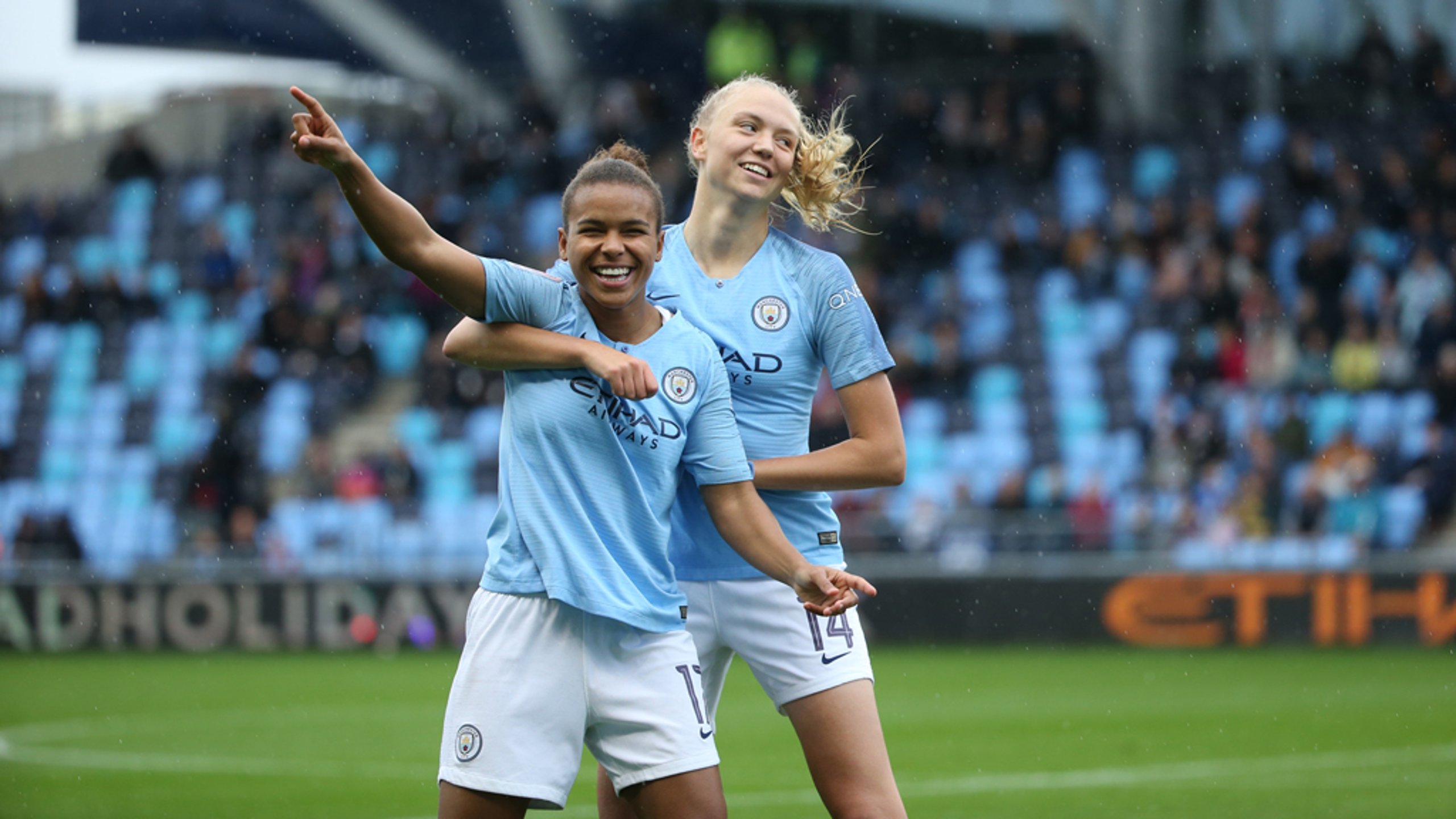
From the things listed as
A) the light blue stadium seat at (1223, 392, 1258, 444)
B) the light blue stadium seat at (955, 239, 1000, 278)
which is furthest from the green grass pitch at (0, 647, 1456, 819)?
the light blue stadium seat at (955, 239, 1000, 278)

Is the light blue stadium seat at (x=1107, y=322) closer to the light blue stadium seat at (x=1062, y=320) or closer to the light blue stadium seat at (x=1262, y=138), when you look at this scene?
the light blue stadium seat at (x=1062, y=320)

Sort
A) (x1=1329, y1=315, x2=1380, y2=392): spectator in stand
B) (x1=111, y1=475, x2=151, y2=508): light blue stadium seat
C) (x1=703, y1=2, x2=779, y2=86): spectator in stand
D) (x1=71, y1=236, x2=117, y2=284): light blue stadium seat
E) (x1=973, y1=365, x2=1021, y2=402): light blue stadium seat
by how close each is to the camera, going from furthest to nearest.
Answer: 1. (x1=71, y1=236, x2=117, y2=284): light blue stadium seat
2. (x1=703, y1=2, x2=779, y2=86): spectator in stand
3. (x1=111, y1=475, x2=151, y2=508): light blue stadium seat
4. (x1=973, y1=365, x2=1021, y2=402): light blue stadium seat
5. (x1=1329, y1=315, x2=1380, y2=392): spectator in stand

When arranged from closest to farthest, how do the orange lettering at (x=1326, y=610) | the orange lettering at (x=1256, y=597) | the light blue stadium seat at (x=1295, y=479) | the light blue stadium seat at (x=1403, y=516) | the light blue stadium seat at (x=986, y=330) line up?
the orange lettering at (x=1326, y=610) < the orange lettering at (x=1256, y=597) < the light blue stadium seat at (x=1403, y=516) < the light blue stadium seat at (x=1295, y=479) < the light blue stadium seat at (x=986, y=330)

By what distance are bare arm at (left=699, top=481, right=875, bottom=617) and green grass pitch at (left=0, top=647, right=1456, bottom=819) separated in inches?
153

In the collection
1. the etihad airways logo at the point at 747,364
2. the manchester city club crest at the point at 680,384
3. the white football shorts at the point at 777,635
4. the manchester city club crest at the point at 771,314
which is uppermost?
the manchester city club crest at the point at 771,314

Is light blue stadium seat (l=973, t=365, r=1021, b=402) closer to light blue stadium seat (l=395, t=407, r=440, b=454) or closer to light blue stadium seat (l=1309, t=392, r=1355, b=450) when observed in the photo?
light blue stadium seat (l=1309, t=392, r=1355, b=450)

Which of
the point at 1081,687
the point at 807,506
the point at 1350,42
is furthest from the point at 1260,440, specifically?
the point at 807,506

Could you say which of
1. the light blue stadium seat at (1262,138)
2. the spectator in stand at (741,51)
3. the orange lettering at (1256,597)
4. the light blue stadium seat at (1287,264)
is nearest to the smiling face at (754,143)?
the orange lettering at (1256,597)

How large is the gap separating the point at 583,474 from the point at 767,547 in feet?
1.61

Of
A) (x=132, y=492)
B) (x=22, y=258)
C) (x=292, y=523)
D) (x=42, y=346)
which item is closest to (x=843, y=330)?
(x=292, y=523)

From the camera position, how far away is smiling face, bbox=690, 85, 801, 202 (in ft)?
14.9

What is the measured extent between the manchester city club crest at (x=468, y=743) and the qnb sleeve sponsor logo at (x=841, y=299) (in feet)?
4.74

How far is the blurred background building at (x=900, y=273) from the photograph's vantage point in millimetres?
17000

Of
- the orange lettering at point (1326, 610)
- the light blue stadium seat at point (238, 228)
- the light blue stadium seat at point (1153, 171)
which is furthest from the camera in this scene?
the light blue stadium seat at point (238, 228)
